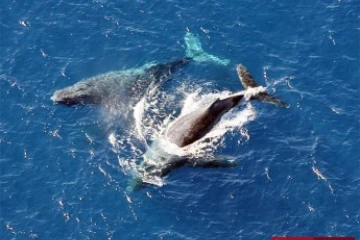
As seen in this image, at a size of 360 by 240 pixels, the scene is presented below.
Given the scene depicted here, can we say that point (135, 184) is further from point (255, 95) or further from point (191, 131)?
point (255, 95)

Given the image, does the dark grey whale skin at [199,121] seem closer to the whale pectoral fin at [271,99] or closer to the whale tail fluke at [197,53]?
the whale pectoral fin at [271,99]

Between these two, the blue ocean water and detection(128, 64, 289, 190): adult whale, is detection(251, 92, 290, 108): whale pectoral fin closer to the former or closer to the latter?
detection(128, 64, 289, 190): adult whale

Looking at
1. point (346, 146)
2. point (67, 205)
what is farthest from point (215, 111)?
point (67, 205)

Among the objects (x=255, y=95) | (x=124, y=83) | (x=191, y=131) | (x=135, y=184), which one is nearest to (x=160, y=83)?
(x=124, y=83)

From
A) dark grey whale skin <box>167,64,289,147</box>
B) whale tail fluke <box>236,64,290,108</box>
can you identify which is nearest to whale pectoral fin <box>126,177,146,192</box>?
dark grey whale skin <box>167,64,289,147</box>

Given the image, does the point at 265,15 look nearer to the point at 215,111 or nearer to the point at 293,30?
the point at 293,30
